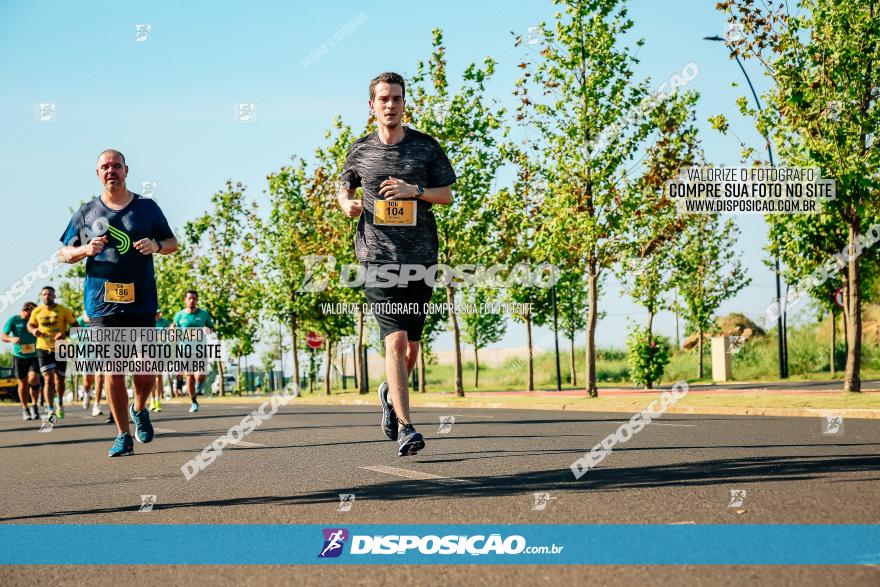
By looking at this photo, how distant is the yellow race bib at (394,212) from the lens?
671 centimetres

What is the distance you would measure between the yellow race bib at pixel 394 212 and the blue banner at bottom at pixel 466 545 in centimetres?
273

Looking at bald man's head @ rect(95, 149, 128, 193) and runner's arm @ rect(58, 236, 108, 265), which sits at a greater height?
bald man's head @ rect(95, 149, 128, 193)

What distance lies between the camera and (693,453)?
7340mm

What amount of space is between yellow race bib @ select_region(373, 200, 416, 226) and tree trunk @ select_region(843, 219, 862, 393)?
13.1 m

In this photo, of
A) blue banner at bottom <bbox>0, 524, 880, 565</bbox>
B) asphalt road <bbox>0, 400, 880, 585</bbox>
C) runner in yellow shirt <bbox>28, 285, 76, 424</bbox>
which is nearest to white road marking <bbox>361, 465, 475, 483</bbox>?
asphalt road <bbox>0, 400, 880, 585</bbox>

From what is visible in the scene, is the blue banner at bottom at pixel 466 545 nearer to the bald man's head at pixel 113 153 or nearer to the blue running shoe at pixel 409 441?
the blue running shoe at pixel 409 441

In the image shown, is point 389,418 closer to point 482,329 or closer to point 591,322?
point 591,322

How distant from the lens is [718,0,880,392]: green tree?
16.7m

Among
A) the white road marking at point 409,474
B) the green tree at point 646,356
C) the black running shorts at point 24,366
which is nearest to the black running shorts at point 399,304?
the white road marking at point 409,474

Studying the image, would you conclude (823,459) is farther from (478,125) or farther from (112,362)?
(478,125)

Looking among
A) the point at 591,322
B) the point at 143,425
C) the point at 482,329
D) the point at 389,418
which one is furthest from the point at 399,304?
the point at 482,329

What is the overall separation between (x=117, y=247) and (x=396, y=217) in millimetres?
2680

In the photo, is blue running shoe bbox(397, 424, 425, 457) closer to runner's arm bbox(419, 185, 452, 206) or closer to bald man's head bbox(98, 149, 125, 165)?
runner's arm bbox(419, 185, 452, 206)

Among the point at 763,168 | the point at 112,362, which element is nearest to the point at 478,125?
the point at 763,168
